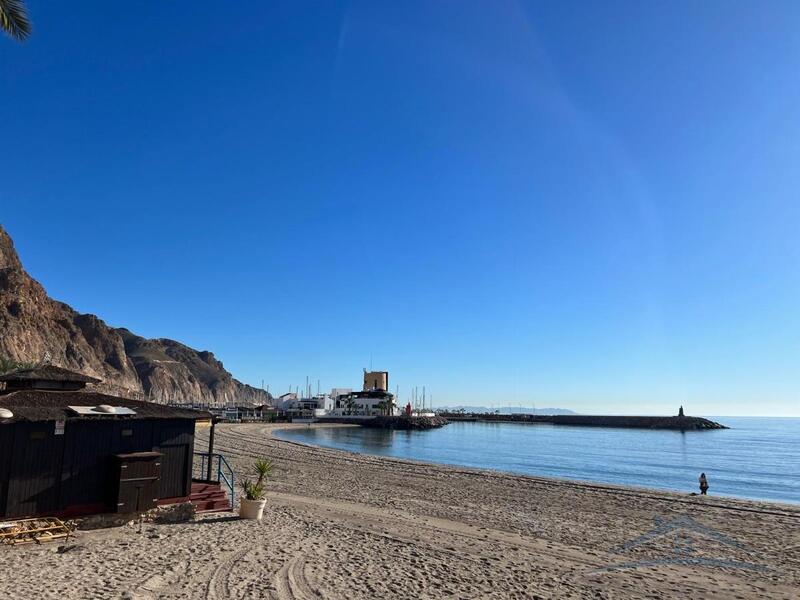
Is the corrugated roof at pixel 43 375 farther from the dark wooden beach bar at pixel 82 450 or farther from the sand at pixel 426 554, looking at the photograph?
the sand at pixel 426 554

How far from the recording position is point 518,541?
603 inches

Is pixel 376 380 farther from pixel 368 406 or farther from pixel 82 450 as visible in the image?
pixel 82 450

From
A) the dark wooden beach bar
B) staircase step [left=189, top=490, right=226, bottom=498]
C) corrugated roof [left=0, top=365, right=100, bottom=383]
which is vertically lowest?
staircase step [left=189, top=490, right=226, bottom=498]

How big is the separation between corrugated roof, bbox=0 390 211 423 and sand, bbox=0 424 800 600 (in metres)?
2.72

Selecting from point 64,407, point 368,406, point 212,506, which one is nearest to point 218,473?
point 212,506

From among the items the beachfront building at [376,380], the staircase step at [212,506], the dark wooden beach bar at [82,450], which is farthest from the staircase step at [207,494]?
the beachfront building at [376,380]

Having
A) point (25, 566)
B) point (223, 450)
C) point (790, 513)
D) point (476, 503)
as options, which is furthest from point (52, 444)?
point (223, 450)

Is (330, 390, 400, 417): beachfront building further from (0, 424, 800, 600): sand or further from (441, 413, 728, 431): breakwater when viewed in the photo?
(0, 424, 800, 600): sand

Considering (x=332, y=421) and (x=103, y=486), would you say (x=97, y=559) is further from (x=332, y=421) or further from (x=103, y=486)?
(x=332, y=421)

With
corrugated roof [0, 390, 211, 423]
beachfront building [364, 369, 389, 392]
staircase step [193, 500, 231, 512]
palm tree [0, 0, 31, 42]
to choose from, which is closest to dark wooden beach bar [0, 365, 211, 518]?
corrugated roof [0, 390, 211, 423]

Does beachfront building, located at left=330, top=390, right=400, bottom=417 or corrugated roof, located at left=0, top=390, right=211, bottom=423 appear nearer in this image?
corrugated roof, located at left=0, top=390, right=211, bottom=423

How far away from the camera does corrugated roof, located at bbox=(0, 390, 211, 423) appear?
1233 cm

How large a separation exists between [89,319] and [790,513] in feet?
638

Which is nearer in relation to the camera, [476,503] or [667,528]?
[667,528]
